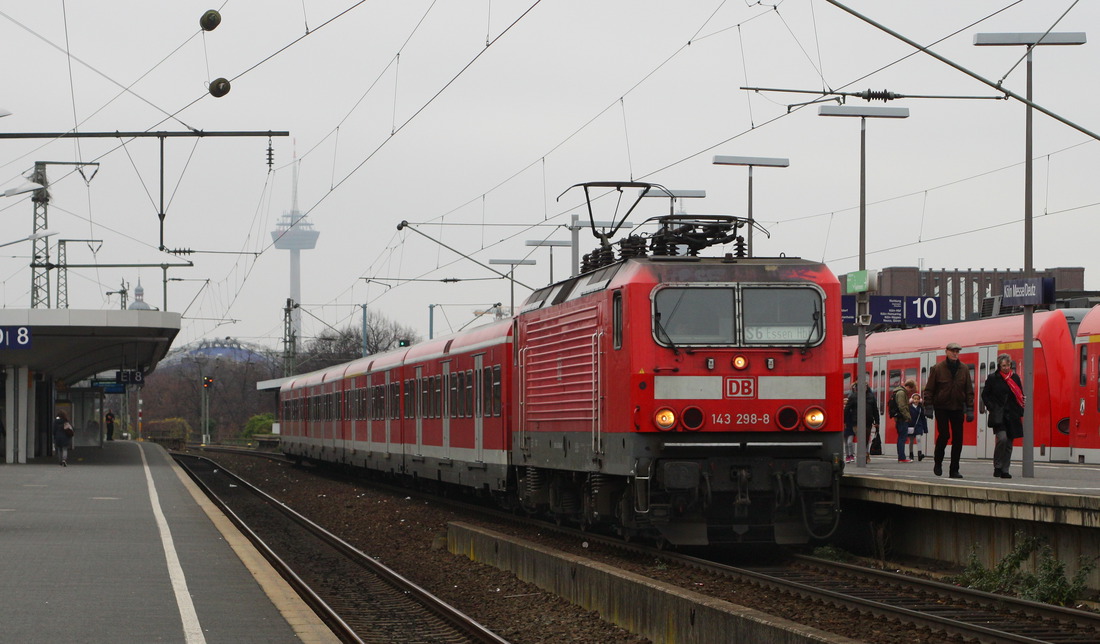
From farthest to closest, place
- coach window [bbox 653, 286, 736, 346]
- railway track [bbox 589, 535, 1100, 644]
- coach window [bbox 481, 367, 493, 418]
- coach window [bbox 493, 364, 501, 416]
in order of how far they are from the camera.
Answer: coach window [bbox 481, 367, 493, 418] < coach window [bbox 493, 364, 501, 416] < coach window [bbox 653, 286, 736, 346] < railway track [bbox 589, 535, 1100, 644]

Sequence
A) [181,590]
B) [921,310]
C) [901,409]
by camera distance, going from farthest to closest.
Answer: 1. [901,409]
2. [921,310]
3. [181,590]

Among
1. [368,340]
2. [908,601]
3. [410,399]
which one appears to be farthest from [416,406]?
[368,340]

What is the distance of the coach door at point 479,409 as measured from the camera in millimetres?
21719

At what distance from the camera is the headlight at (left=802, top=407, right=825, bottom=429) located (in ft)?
46.7

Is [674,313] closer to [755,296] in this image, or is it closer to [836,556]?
[755,296]

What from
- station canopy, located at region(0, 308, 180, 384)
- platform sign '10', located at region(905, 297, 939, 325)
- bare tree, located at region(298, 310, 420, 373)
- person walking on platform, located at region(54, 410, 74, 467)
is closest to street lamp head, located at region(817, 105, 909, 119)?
platform sign '10', located at region(905, 297, 939, 325)

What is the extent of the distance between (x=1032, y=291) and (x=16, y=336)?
27.4 metres

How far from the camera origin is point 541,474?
18547 millimetres

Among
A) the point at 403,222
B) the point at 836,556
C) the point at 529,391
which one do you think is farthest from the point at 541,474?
the point at 403,222

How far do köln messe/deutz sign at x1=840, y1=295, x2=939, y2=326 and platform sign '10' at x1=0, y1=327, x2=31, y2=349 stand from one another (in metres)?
22.5

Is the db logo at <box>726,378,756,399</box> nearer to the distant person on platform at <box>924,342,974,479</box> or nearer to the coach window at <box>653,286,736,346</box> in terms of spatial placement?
the coach window at <box>653,286,736,346</box>

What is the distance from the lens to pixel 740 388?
14.2 metres

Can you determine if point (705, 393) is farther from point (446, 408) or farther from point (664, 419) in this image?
point (446, 408)

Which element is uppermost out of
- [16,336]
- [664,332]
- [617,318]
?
[16,336]
